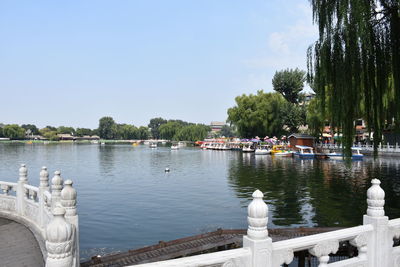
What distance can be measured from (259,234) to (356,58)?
716 cm

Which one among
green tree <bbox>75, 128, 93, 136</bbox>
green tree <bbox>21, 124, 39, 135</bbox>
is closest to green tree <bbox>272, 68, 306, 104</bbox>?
green tree <bbox>75, 128, 93, 136</bbox>

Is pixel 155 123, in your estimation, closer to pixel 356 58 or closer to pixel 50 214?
pixel 356 58

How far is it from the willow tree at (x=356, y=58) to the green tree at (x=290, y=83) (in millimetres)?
53442

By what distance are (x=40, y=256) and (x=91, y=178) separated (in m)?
23.6

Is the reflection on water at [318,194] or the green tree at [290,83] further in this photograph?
the green tree at [290,83]

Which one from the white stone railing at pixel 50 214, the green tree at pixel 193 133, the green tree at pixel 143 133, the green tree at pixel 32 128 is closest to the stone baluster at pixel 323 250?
the white stone railing at pixel 50 214

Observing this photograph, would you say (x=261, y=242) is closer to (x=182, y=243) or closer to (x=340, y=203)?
(x=182, y=243)

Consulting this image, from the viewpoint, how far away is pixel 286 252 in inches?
140

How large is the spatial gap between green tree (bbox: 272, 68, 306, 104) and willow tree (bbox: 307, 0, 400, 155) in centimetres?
5344

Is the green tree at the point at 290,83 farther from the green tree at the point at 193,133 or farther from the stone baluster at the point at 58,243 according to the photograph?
the stone baluster at the point at 58,243

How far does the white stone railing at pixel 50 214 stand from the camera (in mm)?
2758

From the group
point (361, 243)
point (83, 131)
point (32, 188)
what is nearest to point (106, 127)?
point (83, 131)

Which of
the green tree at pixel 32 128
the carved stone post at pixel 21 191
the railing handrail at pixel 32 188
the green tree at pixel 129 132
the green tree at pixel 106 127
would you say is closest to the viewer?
the railing handrail at pixel 32 188

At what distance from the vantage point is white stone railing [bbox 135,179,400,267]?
3262 millimetres
